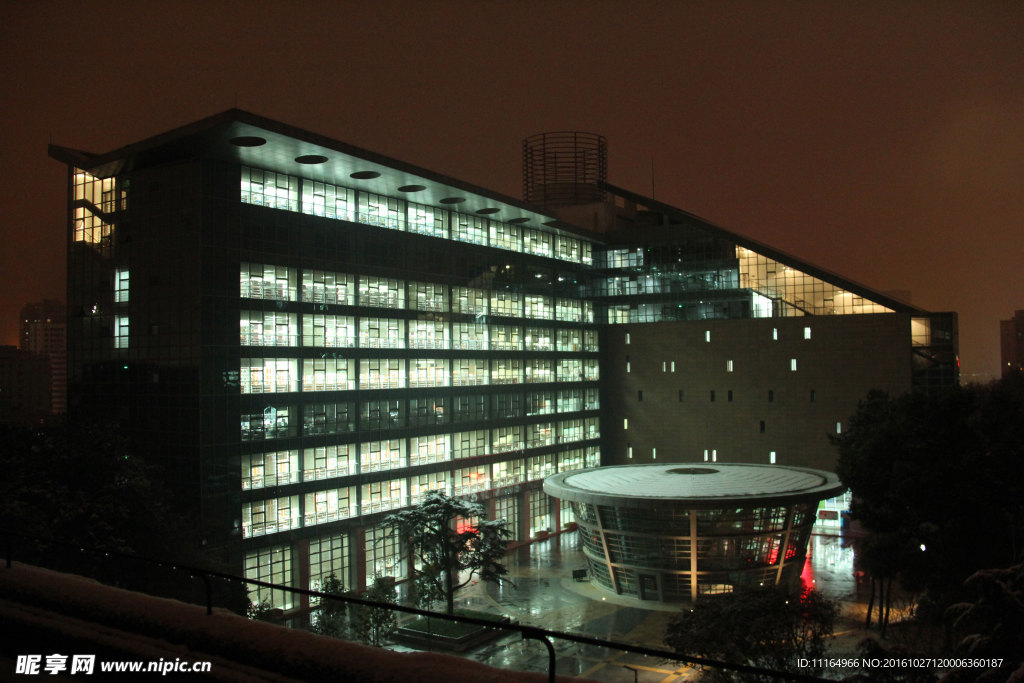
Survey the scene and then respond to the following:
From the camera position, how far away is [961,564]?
27109 millimetres

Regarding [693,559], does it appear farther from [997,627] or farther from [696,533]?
[997,627]

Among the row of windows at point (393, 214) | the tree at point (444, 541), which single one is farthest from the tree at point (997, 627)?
the row of windows at point (393, 214)

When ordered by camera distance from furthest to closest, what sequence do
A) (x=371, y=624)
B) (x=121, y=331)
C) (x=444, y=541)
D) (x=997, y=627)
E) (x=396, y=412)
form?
(x=396, y=412) < (x=121, y=331) < (x=444, y=541) < (x=371, y=624) < (x=997, y=627)

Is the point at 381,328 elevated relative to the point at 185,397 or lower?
elevated

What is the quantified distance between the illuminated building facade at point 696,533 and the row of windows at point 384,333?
11.2 metres

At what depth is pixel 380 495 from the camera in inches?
1409

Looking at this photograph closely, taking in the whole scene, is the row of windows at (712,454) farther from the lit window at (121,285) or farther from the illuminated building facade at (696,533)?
the lit window at (121,285)

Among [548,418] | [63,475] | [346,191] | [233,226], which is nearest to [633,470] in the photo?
[548,418]

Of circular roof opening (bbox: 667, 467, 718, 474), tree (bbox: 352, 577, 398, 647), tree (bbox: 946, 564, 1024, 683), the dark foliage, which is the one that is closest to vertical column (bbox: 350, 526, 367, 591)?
tree (bbox: 352, 577, 398, 647)

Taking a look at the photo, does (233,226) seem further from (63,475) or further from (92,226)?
(63,475)

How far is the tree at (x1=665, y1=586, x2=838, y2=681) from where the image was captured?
64.1ft

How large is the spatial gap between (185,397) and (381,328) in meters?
10.5

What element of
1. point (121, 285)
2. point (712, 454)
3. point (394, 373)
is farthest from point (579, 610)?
point (121, 285)

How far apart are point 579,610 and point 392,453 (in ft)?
38.0
